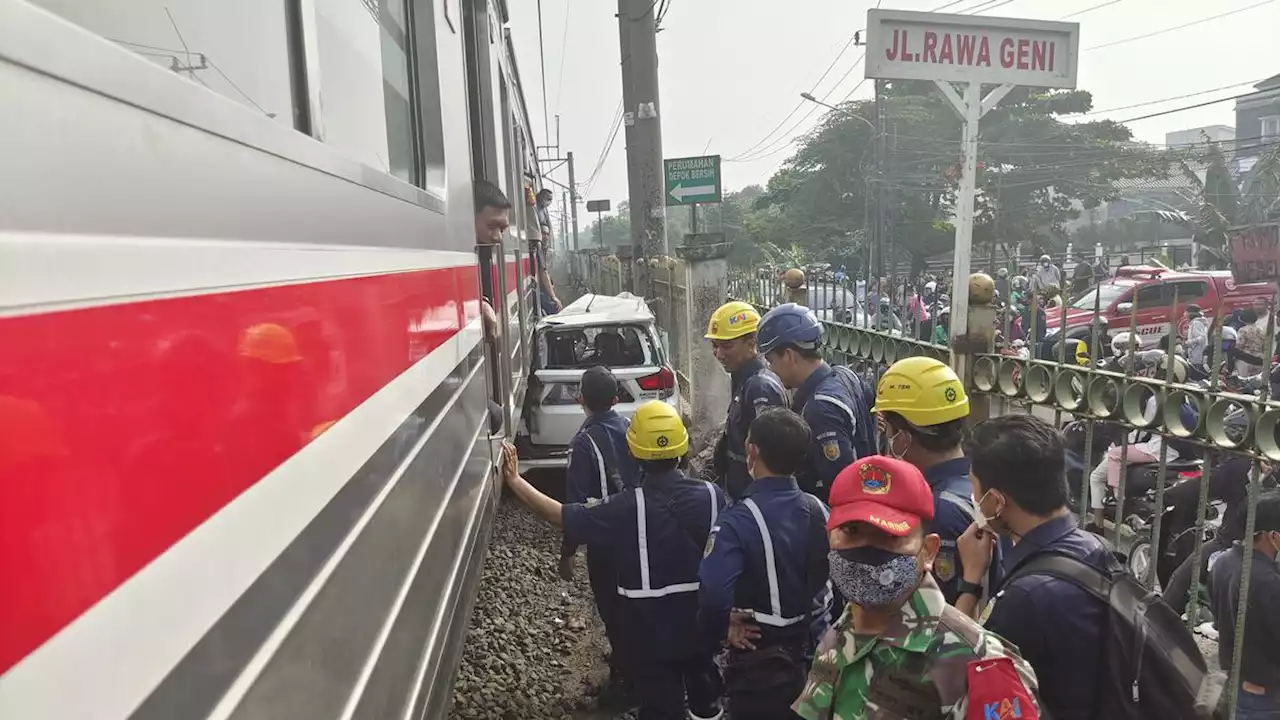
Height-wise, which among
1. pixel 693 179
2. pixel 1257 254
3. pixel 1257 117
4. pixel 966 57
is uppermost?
pixel 1257 117

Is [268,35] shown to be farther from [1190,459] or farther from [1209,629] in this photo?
[1190,459]

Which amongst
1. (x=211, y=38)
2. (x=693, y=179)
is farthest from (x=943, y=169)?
(x=211, y=38)

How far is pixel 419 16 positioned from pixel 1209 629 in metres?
3.54

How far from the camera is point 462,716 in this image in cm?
384

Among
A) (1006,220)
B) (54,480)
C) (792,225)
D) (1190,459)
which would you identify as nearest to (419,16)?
(54,480)

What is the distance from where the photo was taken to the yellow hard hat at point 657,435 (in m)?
3.04

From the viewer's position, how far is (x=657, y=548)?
3092 mm

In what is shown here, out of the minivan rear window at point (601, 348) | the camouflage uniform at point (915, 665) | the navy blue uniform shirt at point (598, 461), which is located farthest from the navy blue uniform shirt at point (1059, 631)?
the minivan rear window at point (601, 348)

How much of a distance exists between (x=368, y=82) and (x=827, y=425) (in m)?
2.13

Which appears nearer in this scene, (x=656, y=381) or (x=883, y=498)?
(x=883, y=498)

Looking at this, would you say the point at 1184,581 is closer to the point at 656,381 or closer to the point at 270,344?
the point at 270,344

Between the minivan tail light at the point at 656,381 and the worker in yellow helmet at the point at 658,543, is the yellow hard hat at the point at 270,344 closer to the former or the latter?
the worker in yellow helmet at the point at 658,543

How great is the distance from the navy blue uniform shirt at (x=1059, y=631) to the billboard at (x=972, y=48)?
2.61 meters

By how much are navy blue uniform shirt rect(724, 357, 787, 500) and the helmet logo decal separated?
5.54 feet
